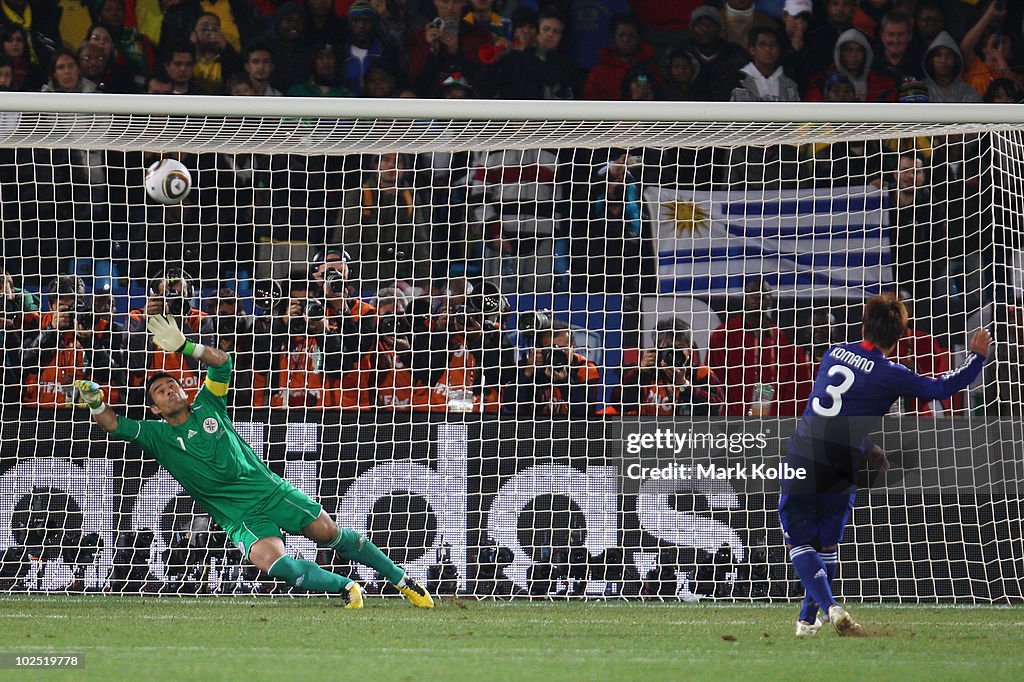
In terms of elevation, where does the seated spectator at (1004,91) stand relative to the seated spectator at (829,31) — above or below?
below

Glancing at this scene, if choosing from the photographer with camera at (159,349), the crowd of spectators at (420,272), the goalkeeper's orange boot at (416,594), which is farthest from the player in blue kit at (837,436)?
the photographer with camera at (159,349)

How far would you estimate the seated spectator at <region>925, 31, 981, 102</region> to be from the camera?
941 centimetres

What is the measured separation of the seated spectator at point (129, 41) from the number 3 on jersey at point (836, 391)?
6.31 metres

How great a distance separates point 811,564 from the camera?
17.3 ft

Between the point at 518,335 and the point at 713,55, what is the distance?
334 cm

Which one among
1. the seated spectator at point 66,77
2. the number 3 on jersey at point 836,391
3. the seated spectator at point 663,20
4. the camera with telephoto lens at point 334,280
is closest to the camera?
the number 3 on jersey at point 836,391

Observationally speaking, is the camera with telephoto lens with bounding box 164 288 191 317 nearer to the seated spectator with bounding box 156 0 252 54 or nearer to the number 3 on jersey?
the seated spectator with bounding box 156 0 252 54

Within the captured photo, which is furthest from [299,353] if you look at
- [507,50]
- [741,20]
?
[741,20]

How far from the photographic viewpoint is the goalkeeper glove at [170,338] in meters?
6.09

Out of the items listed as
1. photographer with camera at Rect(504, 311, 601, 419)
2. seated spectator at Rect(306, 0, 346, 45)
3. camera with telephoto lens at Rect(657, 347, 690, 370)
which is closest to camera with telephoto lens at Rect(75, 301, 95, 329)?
photographer with camera at Rect(504, 311, 601, 419)

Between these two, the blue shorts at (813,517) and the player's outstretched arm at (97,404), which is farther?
the player's outstretched arm at (97,404)

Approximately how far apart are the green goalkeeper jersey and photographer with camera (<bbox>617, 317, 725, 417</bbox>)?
2253mm

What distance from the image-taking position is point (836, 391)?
5.39m

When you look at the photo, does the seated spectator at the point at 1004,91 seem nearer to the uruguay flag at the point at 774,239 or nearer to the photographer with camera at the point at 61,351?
the uruguay flag at the point at 774,239
